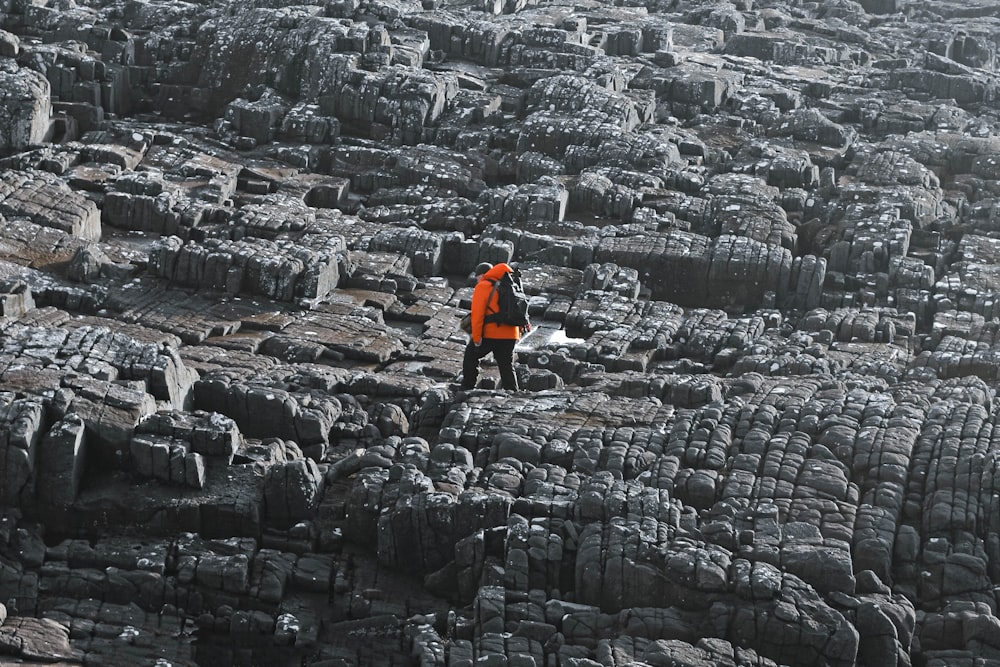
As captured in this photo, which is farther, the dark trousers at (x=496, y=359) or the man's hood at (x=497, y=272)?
the dark trousers at (x=496, y=359)

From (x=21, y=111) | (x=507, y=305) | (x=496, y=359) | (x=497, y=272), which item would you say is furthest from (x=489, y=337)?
(x=21, y=111)

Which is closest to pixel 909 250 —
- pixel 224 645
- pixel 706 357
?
pixel 706 357

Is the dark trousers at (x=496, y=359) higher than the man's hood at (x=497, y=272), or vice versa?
the man's hood at (x=497, y=272)

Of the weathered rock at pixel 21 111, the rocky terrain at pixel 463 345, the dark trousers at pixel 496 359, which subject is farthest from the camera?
the weathered rock at pixel 21 111

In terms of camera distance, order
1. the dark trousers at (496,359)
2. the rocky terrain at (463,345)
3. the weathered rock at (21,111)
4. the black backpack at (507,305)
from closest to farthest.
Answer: the rocky terrain at (463,345)
the black backpack at (507,305)
the dark trousers at (496,359)
the weathered rock at (21,111)

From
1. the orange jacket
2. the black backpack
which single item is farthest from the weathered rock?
the black backpack

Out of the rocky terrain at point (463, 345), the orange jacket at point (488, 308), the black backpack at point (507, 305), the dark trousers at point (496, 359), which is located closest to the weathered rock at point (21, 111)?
the rocky terrain at point (463, 345)

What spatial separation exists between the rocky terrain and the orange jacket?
684mm

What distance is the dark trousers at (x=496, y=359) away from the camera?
17062 millimetres

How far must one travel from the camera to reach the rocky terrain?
13.0 m

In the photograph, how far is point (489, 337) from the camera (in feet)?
55.8

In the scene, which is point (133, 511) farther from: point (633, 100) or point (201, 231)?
point (633, 100)

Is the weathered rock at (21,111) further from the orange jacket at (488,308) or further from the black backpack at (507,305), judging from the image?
the black backpack at (507,305)

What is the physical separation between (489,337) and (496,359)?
326 mm
